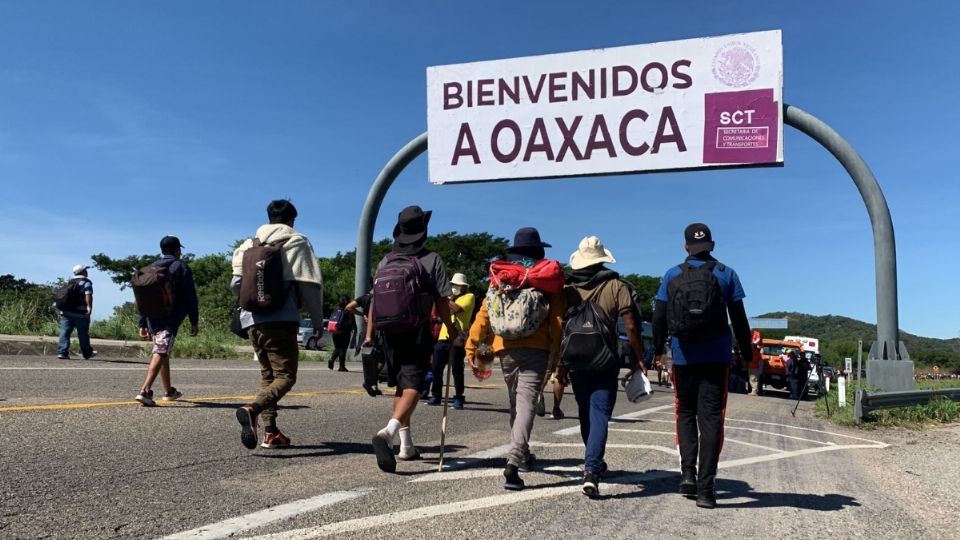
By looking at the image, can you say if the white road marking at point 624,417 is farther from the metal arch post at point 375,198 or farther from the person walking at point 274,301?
the metal arch post at point 375,198

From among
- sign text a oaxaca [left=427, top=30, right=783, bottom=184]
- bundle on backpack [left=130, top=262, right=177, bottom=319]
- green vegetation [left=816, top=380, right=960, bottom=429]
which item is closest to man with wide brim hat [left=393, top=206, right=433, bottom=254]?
bundle on backpack [left=130, top=262, right=177, bottom=319]

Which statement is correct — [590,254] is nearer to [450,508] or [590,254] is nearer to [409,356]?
[409,356]

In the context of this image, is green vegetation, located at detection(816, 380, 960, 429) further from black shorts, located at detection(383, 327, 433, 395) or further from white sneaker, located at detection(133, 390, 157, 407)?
white sneaker, located at detection(133, 390, 157, 407)

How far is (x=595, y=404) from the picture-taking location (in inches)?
179

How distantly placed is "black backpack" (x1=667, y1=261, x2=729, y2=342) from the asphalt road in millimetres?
1065

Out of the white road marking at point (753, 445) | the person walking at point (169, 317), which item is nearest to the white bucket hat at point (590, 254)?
the white road marking at point (753, 445)

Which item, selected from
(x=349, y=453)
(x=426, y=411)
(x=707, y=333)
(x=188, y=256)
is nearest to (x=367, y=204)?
(x=426, y=411)

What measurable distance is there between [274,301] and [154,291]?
2681 mm

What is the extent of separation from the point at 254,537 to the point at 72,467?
1956 millimetres

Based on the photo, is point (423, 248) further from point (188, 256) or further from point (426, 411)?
point (188, 256)

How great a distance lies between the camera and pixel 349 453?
5.46 meters

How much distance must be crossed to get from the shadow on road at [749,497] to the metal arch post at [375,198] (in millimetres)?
16151

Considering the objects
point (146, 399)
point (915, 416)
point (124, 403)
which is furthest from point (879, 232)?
point (124, 403)

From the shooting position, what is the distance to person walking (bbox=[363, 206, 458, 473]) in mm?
4652
